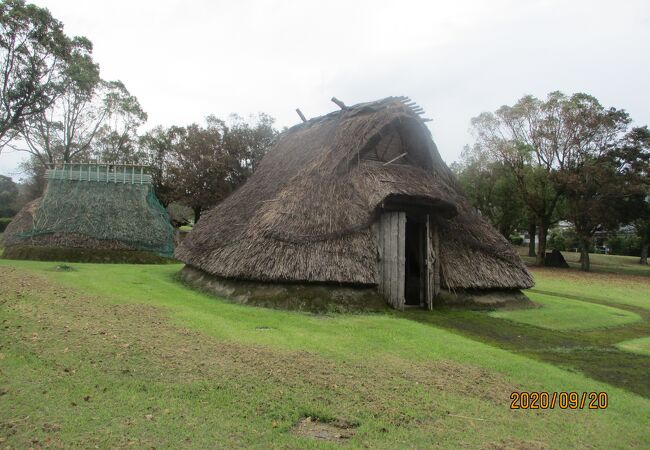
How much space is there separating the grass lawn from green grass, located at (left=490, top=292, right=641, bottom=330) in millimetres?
1188

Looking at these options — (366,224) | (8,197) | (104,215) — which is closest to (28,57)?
(104,215)

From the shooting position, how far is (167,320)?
8.45 m

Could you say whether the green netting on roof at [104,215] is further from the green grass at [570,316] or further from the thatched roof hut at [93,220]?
the green grass at [570,316]

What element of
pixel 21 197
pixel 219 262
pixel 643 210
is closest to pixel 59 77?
pixel 219 262

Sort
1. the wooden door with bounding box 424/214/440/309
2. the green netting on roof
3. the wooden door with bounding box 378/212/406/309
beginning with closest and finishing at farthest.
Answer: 1. the wooden door with bounding box 378/212/406/309
2. the wooden door with bounding box 424/214/440/309
3. the green netting on roof

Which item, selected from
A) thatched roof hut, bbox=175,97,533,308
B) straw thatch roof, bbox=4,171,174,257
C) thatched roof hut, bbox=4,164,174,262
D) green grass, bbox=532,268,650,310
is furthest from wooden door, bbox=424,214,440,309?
straw thatch roof, bbox=4,171,174,257

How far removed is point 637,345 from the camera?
8969 mm

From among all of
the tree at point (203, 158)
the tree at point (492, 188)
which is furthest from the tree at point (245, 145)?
the tree at point (492, 188)

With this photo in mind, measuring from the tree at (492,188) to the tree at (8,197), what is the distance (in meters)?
45.9

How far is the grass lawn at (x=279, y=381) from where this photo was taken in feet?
13.8

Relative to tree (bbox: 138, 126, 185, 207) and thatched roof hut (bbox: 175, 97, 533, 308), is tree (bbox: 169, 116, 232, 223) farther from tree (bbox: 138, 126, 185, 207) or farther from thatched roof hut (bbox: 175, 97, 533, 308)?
thatched roof hut (bbox: 175, 97, 533, 308)

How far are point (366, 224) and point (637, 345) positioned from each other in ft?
21.1

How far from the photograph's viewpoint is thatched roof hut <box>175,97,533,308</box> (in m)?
10.8

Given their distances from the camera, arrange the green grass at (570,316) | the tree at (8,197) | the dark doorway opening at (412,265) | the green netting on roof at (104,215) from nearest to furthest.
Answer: the green grass at (570,316) < the dark doorway opening at (412,265) < the green netting on roof at (104,215) < the tree at (8,197)
